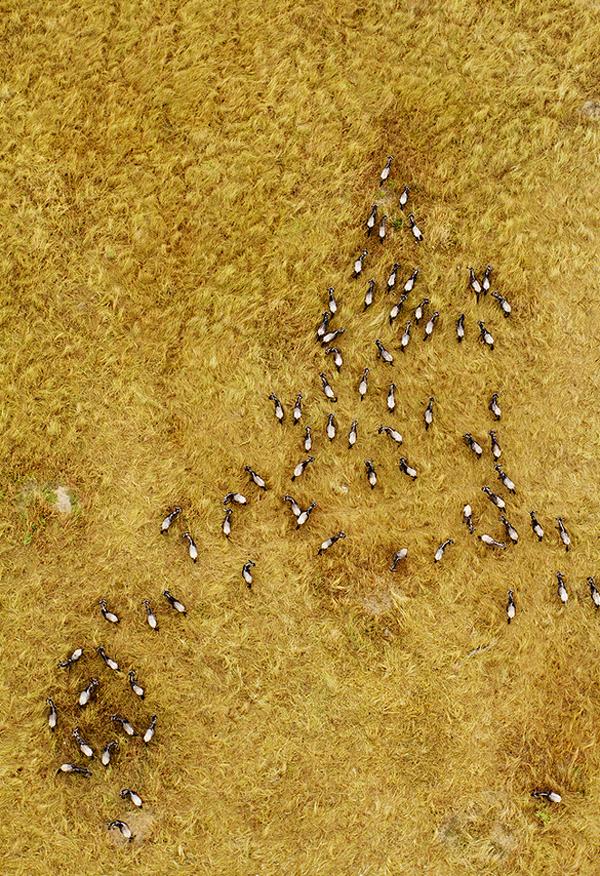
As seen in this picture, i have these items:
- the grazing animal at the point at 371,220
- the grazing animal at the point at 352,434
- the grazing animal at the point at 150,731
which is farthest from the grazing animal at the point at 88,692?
the grazing animal at the point at 371,220

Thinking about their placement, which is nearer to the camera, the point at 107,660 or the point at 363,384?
the point at 107,660

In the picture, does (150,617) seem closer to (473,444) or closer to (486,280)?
(473,444)

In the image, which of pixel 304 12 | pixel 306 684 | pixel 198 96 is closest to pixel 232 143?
pixel 198 96

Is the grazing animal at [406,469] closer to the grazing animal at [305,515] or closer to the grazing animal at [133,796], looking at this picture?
the grazing animal at [305,515]

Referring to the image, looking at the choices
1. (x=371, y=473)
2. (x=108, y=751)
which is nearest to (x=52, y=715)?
(x=108, y=751)

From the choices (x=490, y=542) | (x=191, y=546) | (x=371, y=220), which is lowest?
(x=490, y=542)

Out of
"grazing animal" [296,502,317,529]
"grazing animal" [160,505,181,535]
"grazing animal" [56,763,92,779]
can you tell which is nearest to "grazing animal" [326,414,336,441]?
"grazing animal" [296,502,317,529]
